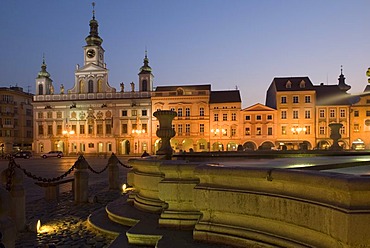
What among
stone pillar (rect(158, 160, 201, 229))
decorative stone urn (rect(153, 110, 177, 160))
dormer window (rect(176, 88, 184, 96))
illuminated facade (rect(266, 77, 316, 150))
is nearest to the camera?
stone pillar (rect(158, 160, 201, 229))

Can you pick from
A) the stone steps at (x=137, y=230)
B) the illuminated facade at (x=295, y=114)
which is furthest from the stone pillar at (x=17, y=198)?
the illuminated facade at (x=295, y=114)

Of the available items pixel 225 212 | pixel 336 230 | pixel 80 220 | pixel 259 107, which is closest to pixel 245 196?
pixel 225 212

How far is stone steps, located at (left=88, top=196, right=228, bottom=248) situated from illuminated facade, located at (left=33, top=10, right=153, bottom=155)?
45.4m

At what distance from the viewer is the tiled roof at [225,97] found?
49.6 m

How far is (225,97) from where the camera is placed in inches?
1994

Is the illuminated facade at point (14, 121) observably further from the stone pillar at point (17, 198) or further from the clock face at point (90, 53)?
the stone pillar at point (17, 198)

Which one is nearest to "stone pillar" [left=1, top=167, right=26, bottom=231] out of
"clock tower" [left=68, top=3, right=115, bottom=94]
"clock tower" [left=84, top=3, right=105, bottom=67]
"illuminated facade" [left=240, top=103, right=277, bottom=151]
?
A: "illuminated facade" [left=240, top=103, right=277, bottom=151]

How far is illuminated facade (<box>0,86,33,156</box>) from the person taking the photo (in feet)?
190

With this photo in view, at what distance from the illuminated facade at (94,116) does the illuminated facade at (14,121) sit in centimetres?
671

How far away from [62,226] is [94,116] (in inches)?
1938

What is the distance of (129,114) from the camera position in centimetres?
5328

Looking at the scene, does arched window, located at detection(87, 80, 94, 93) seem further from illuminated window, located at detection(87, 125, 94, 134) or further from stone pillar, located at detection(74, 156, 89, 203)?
stone pillar, located at detection(74, 156, 89, 203)

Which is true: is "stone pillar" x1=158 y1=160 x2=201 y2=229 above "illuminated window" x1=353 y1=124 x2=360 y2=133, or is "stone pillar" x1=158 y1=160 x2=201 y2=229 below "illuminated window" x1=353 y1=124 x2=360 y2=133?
below

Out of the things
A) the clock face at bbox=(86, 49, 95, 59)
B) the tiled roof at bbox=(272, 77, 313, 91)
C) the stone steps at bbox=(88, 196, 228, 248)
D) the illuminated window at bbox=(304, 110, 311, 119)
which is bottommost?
the stone steps at bbox=(88, 196, 228, 248)
